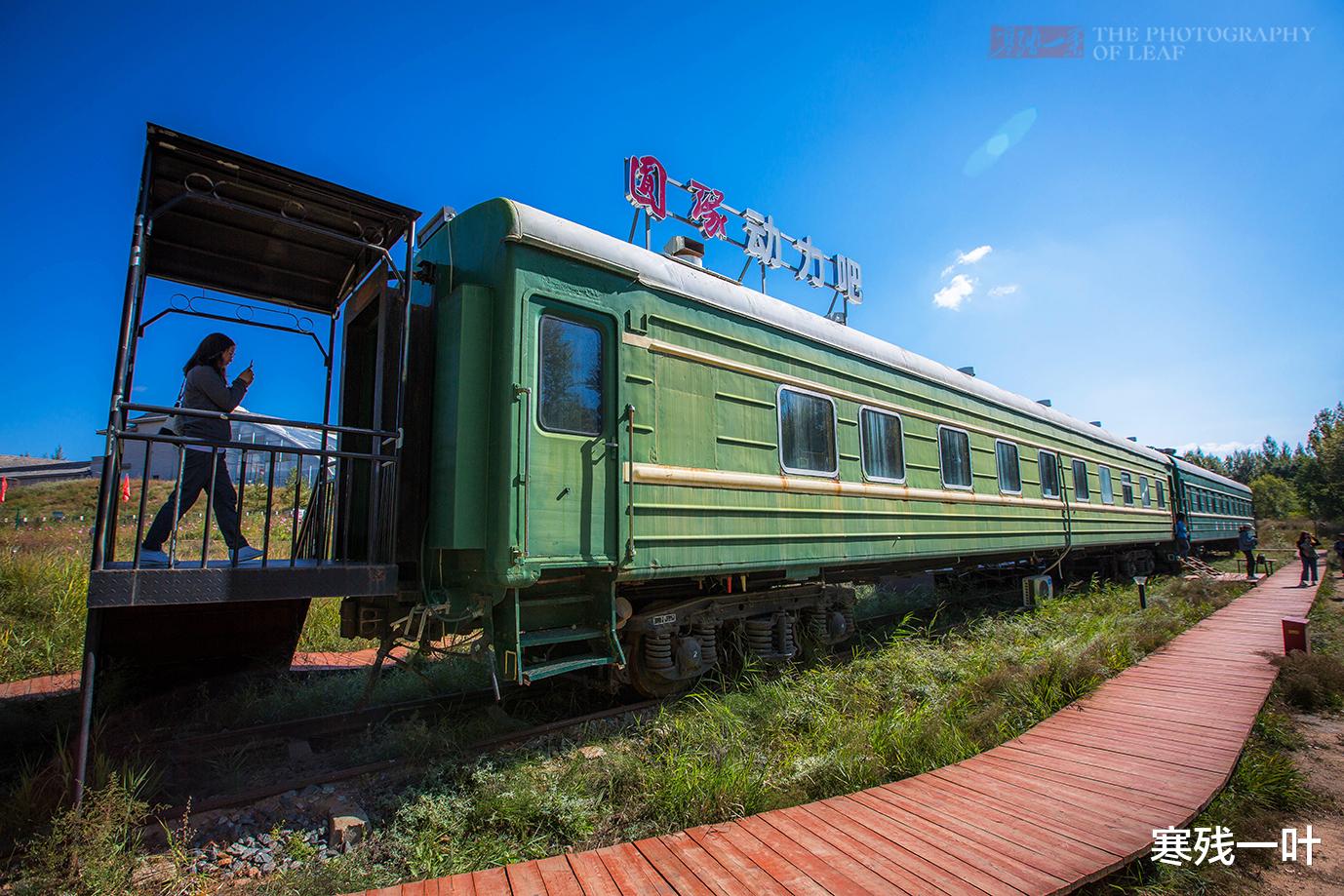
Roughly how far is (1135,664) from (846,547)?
3.26 metres

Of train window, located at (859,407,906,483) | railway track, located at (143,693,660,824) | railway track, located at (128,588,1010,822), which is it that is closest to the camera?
railway track, located at (143,693,660,824)

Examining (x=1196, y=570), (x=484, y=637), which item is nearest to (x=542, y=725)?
(x=484, y=637)

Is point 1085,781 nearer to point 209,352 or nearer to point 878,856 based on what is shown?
point 878,856

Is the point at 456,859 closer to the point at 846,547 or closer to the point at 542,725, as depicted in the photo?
the point at 542,725

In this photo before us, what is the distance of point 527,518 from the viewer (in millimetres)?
4129

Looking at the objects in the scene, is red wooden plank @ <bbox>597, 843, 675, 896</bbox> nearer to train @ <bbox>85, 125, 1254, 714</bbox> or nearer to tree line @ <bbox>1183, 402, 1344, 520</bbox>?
train @ <bbox>85, 125, 1254, 714</bbox>

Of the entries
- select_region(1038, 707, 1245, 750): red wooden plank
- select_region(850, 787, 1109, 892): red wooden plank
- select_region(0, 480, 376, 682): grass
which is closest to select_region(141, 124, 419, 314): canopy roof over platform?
select_region(0, 480, 376, 682): grass

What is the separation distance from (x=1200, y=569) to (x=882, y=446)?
14.5 metres

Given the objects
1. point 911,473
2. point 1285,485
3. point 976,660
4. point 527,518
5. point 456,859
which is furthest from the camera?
point 1285,485

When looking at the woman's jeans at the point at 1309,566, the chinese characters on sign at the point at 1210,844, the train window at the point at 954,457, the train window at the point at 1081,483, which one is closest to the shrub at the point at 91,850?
the chinese characters on sign at the point at 1210,844

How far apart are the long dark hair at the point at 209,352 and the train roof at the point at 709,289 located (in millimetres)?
2109

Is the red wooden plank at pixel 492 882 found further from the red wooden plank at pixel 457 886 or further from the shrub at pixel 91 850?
the shrub at pixel 91 850

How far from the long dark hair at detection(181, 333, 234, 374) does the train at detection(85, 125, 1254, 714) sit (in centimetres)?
37

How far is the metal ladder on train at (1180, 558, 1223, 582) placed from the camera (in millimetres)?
14719
